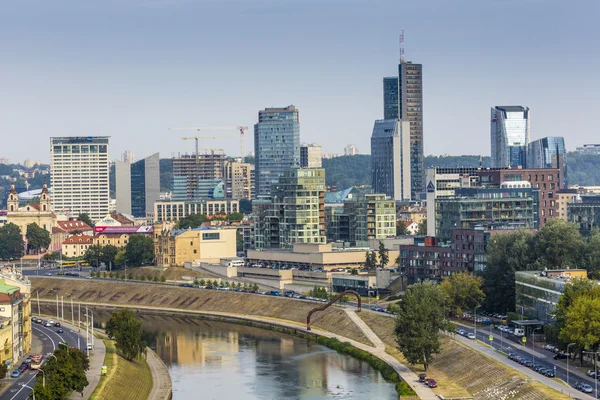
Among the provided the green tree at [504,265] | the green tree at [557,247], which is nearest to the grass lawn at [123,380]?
the green tree at [504,265]

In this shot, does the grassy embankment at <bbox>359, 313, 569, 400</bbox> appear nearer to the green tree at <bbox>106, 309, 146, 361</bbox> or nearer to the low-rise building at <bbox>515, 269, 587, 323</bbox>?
the low-rise building at <bbox>515, 269, 587, 323</bbox>

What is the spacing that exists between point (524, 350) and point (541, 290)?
454 inches

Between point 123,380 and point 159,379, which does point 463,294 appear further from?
point 123,380

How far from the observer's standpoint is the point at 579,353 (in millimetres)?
104625

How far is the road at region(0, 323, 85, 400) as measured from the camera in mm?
93875

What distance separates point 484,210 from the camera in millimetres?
166250

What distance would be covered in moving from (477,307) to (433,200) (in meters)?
41.3

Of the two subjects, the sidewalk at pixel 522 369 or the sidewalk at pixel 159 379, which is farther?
the sidewalk at pixel 159 379

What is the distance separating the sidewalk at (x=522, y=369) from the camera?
91375 mm

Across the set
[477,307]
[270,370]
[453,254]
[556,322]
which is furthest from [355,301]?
[556,322]

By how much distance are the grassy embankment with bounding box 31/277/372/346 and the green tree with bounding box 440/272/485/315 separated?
10.2 m

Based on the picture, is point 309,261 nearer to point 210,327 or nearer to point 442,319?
point 210,327

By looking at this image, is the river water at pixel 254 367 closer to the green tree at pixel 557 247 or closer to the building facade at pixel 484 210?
the green tree at pixel 557 247

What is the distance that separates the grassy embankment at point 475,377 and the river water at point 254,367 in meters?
4.78
